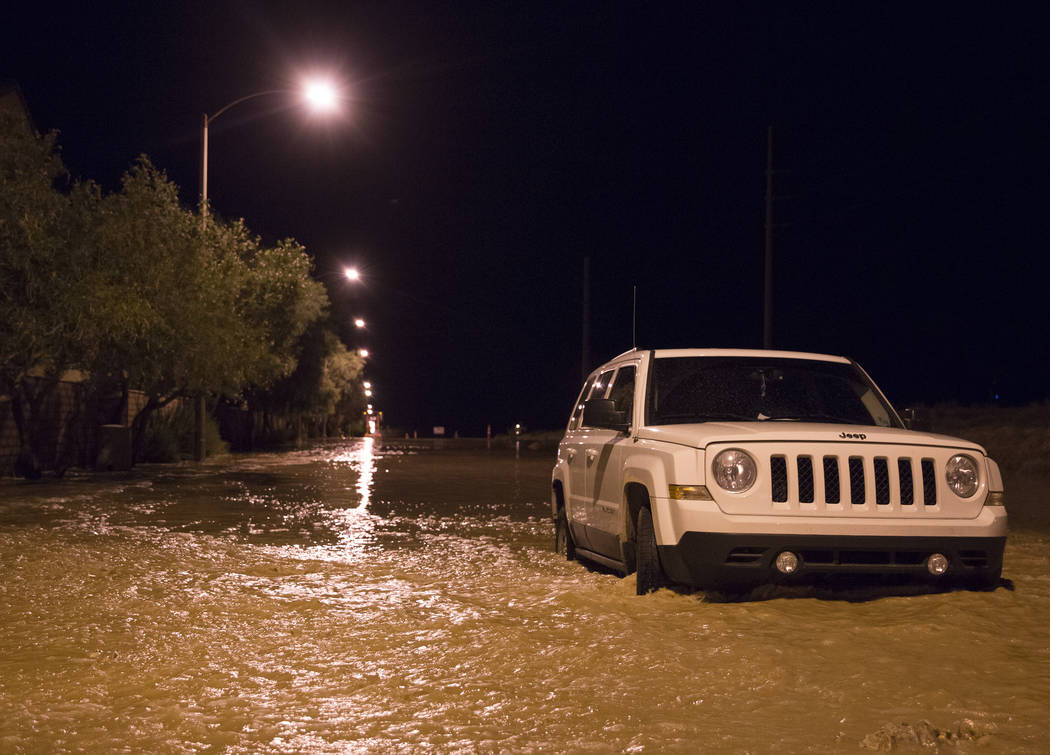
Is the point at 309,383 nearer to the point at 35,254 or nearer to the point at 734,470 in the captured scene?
the point at 35,254

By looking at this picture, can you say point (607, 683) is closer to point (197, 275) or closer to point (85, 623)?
point (85, 623)

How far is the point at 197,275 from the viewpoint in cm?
2628

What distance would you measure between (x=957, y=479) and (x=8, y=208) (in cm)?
1764

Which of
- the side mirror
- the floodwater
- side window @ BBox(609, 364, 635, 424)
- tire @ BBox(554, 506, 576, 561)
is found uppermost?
side window @ BBox(609, 364, 635, 424)

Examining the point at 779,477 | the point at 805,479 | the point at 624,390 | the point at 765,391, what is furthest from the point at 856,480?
the point at 624,390

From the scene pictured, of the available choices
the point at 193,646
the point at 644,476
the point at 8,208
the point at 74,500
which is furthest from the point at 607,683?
the point at 8,208

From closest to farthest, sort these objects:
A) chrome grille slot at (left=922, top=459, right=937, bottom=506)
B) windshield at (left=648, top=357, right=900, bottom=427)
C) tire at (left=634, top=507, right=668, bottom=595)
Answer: chrome grille slot at (left=922, top=459, right=937, bottom=506) < tire at (left=634, top=507, right=668, bottom=595) < windshield at (left=648, top=357, right=900, bottom=427)

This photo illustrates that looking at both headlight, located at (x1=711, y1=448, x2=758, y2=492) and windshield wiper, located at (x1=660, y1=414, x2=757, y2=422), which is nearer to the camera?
headlight, located at (x1=711, y1=448, x2=758, y2=492)

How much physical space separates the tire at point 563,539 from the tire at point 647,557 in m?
2.55

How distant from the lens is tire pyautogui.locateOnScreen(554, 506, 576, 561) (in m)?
11.1

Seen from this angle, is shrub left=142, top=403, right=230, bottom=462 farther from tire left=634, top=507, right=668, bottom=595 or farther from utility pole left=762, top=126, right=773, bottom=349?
tire left=634, top=507, right=668, bottom=595

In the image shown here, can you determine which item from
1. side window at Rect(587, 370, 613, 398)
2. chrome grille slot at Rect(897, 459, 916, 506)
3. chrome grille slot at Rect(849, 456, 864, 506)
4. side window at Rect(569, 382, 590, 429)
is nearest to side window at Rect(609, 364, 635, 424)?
side window at Rect(587, 370, 613, 398)

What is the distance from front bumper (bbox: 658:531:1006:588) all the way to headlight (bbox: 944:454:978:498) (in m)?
0.34

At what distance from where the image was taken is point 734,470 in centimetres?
768
